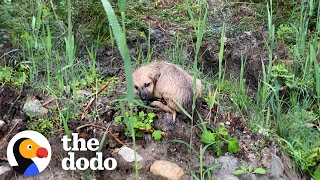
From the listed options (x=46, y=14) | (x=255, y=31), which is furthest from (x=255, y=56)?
(x=46, y=14)

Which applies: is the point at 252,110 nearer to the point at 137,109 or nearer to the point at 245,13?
the point at 137,109

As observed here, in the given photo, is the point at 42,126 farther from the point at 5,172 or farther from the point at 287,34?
the point at 287,34

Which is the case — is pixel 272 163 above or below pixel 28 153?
below

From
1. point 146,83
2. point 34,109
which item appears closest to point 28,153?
point 34,109

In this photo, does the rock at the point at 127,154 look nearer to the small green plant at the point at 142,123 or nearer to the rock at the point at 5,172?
the small green plant at the point at 142,123

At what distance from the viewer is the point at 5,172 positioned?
2.44 m

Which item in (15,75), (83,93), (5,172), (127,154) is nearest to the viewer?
(5,172)

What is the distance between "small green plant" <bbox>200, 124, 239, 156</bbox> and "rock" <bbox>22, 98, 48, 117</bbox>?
0.82 metres

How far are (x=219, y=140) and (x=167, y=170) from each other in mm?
354

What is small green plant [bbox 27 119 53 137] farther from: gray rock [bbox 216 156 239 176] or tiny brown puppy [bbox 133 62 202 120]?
gray rock [bbox 216 156 239 176]

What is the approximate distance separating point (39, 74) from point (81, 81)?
279 mm

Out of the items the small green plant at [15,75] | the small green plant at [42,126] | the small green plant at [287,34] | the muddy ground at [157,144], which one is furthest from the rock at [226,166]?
the small green plant at [287,34]

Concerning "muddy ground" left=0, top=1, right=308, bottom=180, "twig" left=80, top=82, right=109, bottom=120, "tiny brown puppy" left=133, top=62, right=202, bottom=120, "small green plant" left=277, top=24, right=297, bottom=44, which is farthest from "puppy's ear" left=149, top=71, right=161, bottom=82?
"small green plant" left=277, top=24, right=297, bottom=44

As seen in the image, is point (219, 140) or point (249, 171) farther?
point (219, 140)
